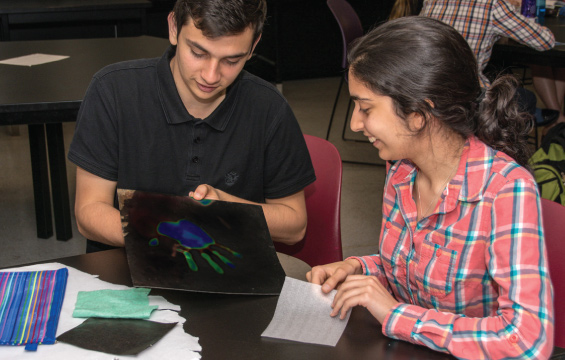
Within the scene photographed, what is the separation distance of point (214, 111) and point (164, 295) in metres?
0.56

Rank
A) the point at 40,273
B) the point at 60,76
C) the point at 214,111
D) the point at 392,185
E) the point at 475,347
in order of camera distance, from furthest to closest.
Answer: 1. the point at 60,76
2. the point at 214,111
3. the point at 392,185
4. the point at 40,273
5. the point at 475,347

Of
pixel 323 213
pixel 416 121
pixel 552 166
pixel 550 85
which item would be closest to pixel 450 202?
pixel 416 121

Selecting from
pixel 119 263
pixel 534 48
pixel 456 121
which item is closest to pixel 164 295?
pixel 119 263

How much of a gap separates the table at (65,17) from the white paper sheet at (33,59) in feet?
3.58

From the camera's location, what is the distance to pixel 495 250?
1057 millimetres

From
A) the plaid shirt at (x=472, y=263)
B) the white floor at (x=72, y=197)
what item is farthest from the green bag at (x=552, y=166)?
the plaid shirt at (x=472, y=263)

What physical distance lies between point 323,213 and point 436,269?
0.57 m

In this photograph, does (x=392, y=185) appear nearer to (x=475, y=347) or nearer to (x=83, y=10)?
(x=475, y=347)

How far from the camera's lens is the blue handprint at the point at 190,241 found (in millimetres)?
1175

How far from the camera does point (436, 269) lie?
121 centimetres

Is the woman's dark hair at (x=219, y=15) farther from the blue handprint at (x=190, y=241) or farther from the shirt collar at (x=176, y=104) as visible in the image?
the blue handprint at (x=190, y=241)

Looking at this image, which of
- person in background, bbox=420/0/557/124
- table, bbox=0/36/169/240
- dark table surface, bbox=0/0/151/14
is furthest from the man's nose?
dark table surface, bbox=0/0/151/14

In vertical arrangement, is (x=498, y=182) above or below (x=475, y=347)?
above

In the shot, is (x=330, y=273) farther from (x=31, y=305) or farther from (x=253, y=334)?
(x=31, y=305)
